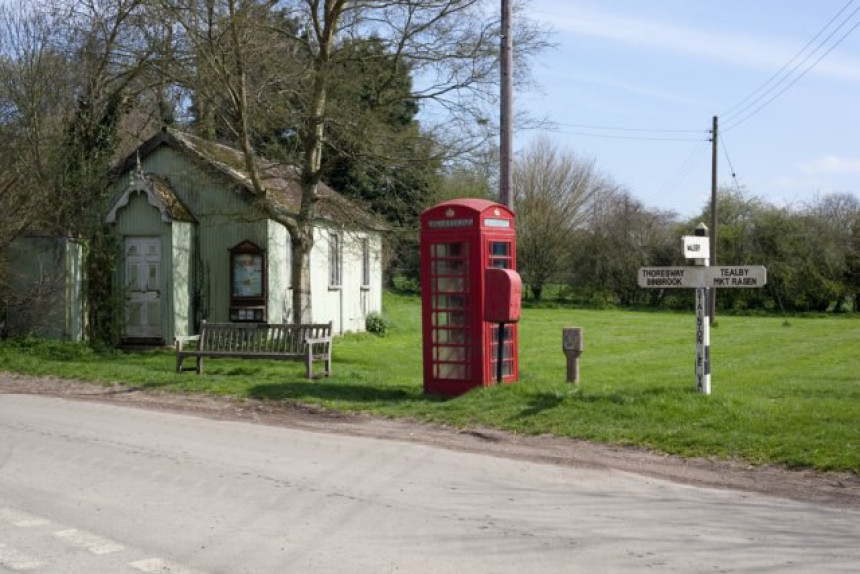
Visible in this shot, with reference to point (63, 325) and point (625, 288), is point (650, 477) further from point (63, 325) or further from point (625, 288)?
point (625, 288)

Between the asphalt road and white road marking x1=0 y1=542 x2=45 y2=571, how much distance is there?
0.01 metres

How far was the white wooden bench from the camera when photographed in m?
16.4

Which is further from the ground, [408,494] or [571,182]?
[571,182]

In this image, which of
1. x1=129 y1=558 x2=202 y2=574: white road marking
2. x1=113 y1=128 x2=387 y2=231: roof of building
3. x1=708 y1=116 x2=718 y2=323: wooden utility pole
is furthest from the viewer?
x1=708 y1=116 x2=718 y2=323: wooden utility pole

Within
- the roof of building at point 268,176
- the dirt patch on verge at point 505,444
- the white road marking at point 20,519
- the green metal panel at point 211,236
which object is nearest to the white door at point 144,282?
the green metal panel at point 211,236

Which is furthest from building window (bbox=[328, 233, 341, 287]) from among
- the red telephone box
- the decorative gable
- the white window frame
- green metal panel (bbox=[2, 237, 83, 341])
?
the red telephone box

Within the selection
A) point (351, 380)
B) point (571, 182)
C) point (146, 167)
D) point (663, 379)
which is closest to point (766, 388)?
point (663, 379)

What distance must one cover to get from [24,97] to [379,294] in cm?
1261

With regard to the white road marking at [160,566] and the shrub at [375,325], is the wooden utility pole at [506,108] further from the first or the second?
the shrub at [375,325]

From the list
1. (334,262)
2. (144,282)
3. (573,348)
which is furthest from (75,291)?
(573,348)

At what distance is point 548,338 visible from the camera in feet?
92.5

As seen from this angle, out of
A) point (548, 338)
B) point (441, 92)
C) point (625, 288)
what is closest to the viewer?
point (441, 92)

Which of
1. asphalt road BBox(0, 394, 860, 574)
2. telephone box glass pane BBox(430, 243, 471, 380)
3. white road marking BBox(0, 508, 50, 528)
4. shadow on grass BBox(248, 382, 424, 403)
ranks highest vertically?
telephone box glass pane BBox(430, 243, 471, 380)

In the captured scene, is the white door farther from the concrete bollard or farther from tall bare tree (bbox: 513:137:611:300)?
tall bare tree (bbox: 513:137:611:300)
